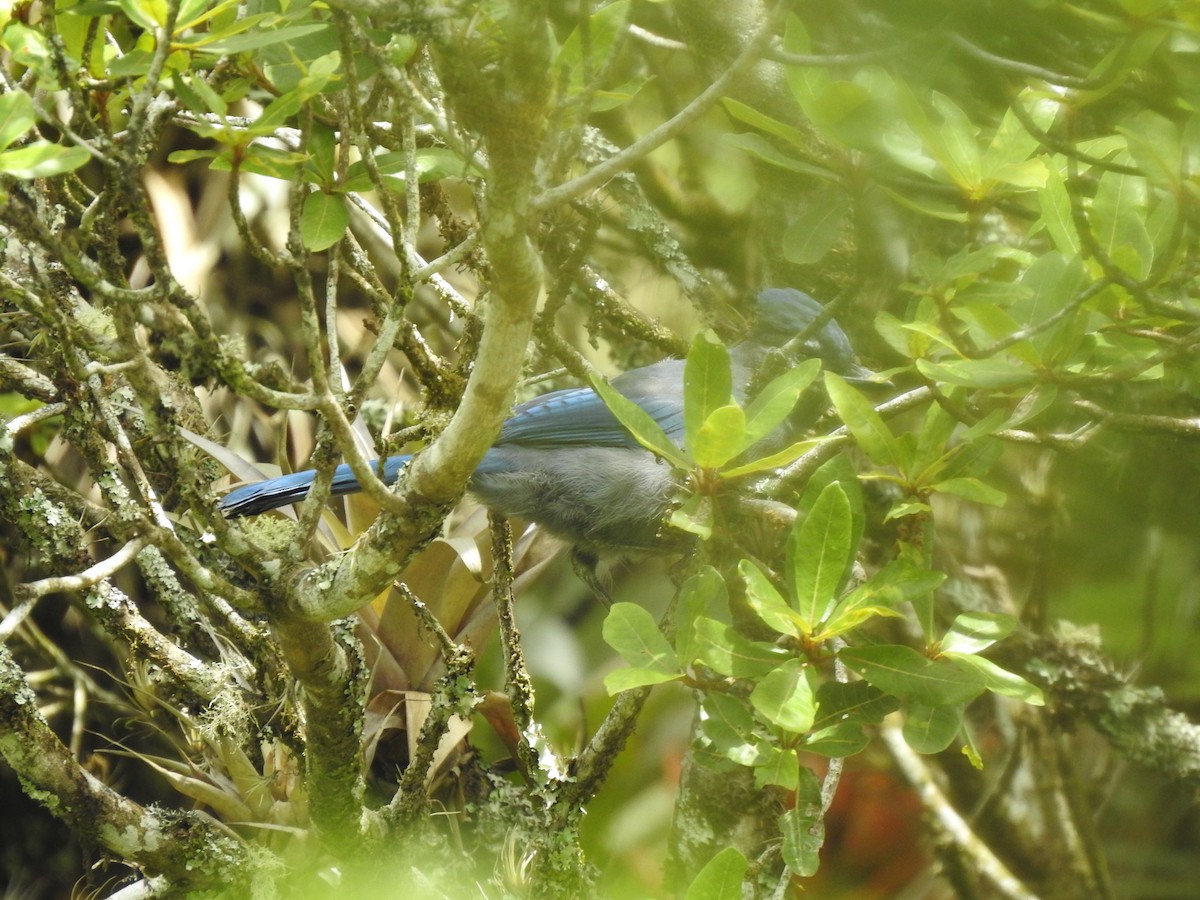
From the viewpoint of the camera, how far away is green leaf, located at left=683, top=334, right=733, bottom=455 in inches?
65.5

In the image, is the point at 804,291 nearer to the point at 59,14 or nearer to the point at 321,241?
the point at 321,241

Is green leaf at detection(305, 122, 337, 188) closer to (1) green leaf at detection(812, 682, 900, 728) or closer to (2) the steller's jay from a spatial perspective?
(1) green leaf at detection(812, 682, 900, 728)

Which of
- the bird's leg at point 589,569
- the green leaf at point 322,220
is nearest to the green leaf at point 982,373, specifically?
the green leaf at point 322,220

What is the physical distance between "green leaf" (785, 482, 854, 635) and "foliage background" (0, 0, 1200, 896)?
300 millimetres

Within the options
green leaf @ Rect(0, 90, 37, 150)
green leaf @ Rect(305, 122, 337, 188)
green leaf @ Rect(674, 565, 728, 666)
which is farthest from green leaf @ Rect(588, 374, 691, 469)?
green leaf @ Rect(0, 90, 37, 150)

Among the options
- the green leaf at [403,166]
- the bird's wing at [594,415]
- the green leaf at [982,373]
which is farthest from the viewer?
the bird's wing at [594,415]

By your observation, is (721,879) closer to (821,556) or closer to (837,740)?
(837,740)

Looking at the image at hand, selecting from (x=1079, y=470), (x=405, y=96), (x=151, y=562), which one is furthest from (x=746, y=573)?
(x=1079, y=470)

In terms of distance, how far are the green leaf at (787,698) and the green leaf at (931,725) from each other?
20 centimetres

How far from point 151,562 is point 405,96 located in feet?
5.26

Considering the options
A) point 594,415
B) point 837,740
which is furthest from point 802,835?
point 594,415

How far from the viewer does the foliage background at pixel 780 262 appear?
5.08 ft

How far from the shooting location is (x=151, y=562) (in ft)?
8.52

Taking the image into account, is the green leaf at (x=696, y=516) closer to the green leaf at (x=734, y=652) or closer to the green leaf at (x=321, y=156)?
the green leaf at (x=734, y=652)
